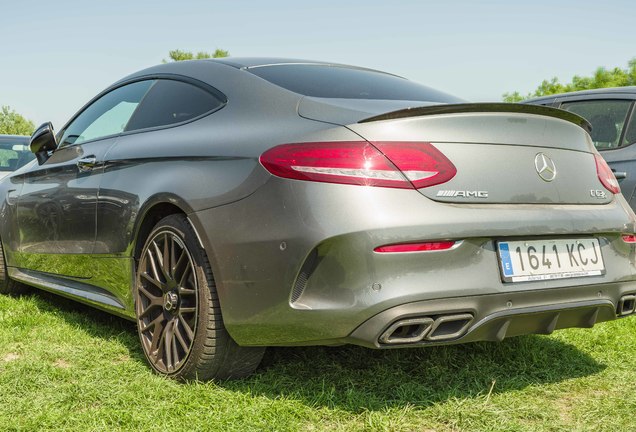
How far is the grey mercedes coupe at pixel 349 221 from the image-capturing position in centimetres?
255

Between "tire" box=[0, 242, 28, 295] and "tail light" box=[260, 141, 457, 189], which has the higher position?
"tail light" box=[260, 141, 457, 189]

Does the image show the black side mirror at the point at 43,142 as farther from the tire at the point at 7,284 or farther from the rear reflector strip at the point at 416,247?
the rear reflector strip at the point at 416,247

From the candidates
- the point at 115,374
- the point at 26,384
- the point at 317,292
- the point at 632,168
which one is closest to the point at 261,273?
the point at 317,292

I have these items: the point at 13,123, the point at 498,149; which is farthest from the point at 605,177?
the point at 13,123

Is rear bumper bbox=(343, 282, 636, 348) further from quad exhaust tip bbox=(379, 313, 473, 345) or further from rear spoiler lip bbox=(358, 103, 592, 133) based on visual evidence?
rear spoiler lip bbox=(358, 103, 592, 133)

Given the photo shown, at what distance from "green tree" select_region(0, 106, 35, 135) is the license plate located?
83.5m

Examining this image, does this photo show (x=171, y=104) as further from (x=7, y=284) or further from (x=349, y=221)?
(x=7, y=284)

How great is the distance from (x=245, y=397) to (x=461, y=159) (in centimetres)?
127

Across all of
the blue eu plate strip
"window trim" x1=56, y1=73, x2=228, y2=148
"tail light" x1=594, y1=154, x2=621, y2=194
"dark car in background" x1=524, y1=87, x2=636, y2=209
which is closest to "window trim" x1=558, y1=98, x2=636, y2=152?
"dark car in background" x1=524, y1=87, x2=636, y2=209

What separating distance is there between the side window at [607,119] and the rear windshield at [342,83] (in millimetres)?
2438

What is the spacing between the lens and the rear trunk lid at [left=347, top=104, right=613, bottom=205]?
8.73 ft

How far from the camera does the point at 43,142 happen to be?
486 cm

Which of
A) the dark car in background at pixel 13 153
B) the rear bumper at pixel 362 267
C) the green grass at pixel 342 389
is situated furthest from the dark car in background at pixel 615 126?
the dark car in background at pixel 13 153

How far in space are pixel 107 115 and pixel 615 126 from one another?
3.72 m
